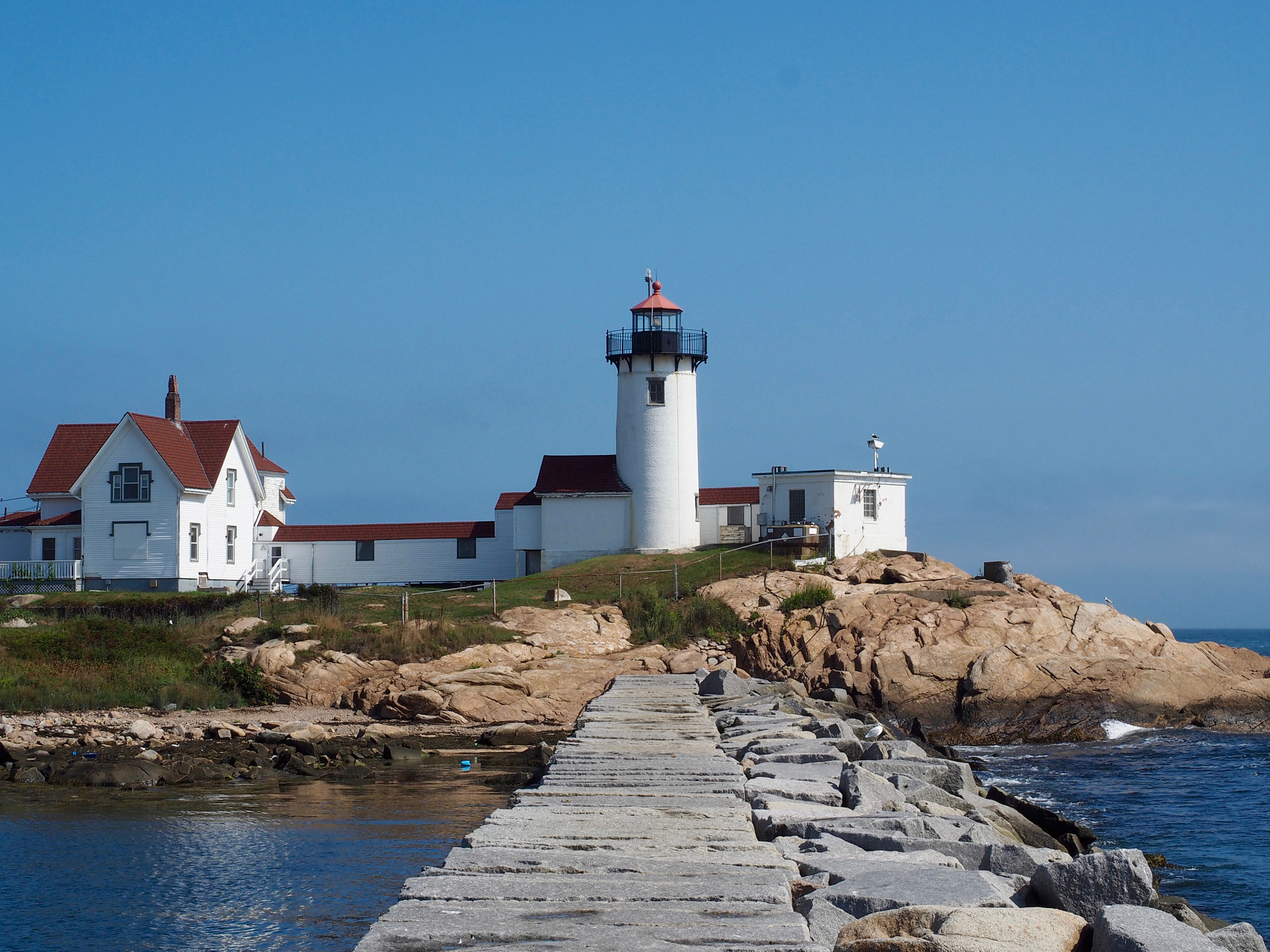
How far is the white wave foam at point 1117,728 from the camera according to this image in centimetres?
2817

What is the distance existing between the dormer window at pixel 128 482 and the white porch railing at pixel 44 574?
2.40 meters

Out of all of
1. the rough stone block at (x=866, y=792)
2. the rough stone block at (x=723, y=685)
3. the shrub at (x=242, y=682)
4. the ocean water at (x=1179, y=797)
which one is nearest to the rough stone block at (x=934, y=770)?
the rough stone block at (x=866, y=792)

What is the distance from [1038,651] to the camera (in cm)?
2988

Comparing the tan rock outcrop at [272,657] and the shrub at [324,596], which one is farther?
A: the shrub at [324,596]

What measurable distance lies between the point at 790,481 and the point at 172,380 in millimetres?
21631

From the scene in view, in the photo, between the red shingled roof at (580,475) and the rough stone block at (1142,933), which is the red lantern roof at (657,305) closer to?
the red shingled roof at (580,475)

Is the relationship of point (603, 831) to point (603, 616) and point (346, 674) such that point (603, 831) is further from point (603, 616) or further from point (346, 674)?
point (603, 616)

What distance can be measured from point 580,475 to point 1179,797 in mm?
27314

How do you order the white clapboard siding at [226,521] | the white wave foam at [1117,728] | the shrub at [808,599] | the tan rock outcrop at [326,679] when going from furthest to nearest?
the white clapboard siding at [226,521]
the shrub at [808,599]
the white wave foam at [1117,728]
the tan rock outcrop at [326,679]

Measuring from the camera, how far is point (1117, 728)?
28.5 metres

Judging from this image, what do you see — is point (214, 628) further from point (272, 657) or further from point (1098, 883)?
point (1098, 883)

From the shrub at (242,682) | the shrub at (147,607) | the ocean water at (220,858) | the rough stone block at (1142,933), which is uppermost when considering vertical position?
the shrub at (147,607)

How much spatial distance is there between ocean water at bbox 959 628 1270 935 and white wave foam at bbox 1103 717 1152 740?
0.18 m

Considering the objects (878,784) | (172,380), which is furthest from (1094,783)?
(172,380)
